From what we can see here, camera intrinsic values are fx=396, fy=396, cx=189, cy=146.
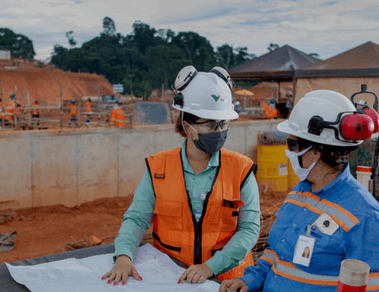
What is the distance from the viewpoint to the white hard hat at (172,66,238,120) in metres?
2.50

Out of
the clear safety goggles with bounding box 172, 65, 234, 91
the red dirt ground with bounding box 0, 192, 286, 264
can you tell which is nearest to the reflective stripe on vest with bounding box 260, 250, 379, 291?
the clear safety goggles with bounding box 172, 65, 234, 91

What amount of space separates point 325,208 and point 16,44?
347 ft

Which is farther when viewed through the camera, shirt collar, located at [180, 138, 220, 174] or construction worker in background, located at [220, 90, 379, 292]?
A: shirt collar, located at [180, 138, 220, 174]

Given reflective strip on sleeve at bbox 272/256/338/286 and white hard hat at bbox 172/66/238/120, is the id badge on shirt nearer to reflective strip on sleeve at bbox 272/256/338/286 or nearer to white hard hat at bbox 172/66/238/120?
reflective strip on sleeve at bbox 272/256/338/286

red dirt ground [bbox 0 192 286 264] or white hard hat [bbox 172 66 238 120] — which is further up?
white hard hat [bbox 172 66 238 120]

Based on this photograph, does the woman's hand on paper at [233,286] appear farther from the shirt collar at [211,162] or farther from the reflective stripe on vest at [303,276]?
the shirt collar at [211,162]

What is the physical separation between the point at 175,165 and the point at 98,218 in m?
5.70

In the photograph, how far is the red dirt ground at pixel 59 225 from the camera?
6.29 m

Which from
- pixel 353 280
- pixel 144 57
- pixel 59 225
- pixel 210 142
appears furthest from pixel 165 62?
pixel 353 280

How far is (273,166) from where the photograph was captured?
32.3 feet

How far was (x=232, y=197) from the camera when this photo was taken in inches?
93.8

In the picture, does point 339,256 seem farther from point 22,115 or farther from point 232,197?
point 22,115

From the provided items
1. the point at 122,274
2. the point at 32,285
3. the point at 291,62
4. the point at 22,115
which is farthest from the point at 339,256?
the point at 22,115

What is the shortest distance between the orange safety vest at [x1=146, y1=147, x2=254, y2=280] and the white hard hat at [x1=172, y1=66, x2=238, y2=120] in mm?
317
